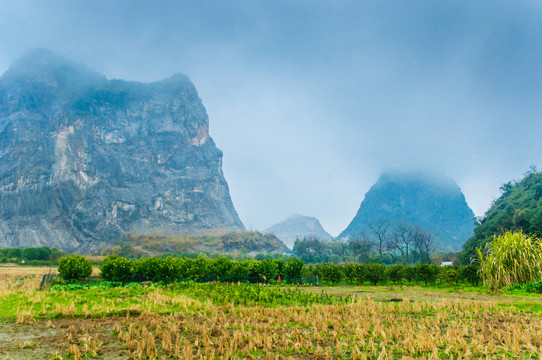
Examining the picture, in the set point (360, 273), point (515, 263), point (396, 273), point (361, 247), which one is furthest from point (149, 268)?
point (361, 247)

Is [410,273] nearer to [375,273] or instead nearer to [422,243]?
[375,273]

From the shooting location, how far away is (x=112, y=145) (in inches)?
6890

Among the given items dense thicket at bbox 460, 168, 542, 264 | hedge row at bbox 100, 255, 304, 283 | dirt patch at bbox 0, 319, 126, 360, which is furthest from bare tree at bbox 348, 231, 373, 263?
dirt patch at bbox 0, 319, 126, 360

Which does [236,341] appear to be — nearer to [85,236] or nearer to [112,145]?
[85,236]

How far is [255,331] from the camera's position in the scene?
12117 millimetres

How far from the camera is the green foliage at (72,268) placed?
1190 inches

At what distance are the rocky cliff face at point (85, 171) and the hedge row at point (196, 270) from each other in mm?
123278

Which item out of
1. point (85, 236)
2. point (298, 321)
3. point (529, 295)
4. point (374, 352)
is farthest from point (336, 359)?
point (85, 236)

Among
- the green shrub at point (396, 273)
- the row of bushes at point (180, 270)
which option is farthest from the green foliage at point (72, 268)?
the green shrub at point (396, 273)

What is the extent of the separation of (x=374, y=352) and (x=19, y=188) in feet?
566

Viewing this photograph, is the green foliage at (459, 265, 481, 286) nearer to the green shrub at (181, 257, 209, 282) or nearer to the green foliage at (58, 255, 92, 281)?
the green shrub at (181, 257, 209, 282)

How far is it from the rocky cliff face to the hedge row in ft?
404

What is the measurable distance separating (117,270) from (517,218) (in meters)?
57.8

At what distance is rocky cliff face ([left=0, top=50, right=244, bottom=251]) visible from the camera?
14162 centimetres
